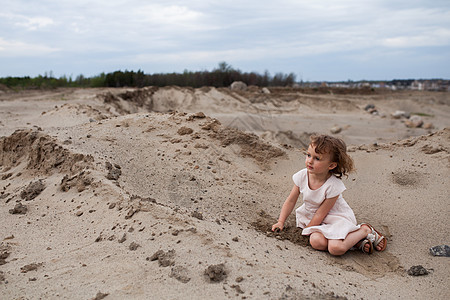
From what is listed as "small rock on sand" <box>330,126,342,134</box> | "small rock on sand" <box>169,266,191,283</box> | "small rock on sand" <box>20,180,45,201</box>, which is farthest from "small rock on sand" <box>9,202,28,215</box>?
"small rock on sand" <box>330,126,342,134</box>

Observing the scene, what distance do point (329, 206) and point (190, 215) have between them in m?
1.07

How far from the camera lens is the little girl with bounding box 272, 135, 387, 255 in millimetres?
2773

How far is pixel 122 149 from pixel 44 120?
12.3 feet

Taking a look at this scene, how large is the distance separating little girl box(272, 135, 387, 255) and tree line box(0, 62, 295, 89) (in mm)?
14922

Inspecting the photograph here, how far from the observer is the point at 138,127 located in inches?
190

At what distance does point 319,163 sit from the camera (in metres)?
2.87

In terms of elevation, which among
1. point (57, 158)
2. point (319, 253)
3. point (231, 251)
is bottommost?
point (319, 253)

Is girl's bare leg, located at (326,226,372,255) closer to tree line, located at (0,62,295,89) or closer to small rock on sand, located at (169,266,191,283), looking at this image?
small rock on sand, located at (169,266,191,283)

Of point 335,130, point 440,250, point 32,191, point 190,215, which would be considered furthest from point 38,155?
point 335,130

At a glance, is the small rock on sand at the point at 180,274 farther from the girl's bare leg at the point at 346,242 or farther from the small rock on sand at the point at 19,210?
the small rock on sand at the point at 19,210

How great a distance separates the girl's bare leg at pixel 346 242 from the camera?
270 cm

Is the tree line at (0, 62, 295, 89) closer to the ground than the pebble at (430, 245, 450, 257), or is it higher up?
higher up

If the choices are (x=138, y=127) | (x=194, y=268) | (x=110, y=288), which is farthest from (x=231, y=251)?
(x=138, y=127)

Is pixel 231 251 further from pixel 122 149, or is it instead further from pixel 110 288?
pixel 122 149
